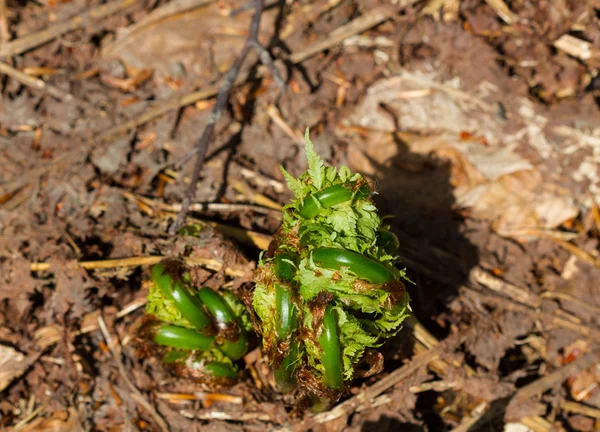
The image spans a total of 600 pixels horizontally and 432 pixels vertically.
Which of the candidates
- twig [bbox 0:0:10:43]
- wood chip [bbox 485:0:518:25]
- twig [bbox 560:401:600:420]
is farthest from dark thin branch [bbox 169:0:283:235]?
twig [bbox 560:401:600:420]

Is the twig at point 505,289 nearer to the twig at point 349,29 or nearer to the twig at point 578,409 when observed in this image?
the twig at point 578,409

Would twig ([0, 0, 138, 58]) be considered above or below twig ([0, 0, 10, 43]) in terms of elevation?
below

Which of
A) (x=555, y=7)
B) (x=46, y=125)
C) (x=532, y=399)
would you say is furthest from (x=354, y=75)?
(x=532, y=399)

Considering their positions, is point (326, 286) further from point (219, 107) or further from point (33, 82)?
point (33, 82)

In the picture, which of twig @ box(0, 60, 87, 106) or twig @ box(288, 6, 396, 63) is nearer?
twig @ box(0, 60, 87, 106)

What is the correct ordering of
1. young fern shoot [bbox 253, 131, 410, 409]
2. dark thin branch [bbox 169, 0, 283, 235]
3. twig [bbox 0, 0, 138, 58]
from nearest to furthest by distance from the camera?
young fern shoot [bbox 253, 131, 410, 409] → dark thin branch [bbox 169, 0, 283, 235] → twig [bbox 0, 0, 138, 58]

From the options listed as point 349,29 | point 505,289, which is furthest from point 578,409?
point 349,29

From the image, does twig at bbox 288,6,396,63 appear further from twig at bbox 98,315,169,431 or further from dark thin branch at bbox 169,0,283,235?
twig at bbox 98,315,169,431

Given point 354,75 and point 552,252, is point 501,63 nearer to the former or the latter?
point 354,75
